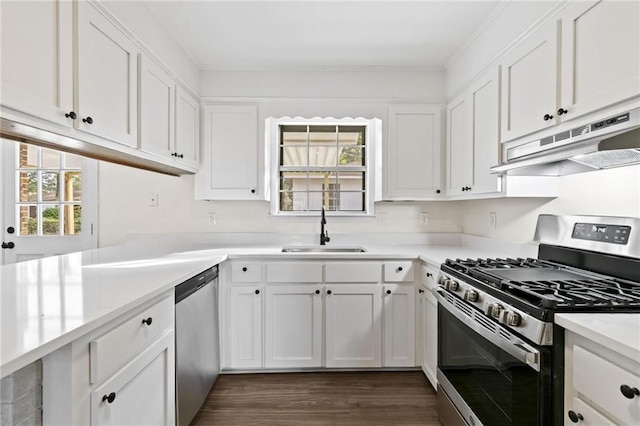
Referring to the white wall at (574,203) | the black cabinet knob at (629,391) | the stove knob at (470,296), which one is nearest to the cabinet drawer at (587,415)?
the black cabinet knob at (629,391)

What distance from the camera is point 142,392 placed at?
4.33ft

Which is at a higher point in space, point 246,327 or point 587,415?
point 587,415

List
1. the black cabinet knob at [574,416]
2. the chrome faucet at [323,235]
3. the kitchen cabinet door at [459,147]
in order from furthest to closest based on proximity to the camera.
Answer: the chrome faucet at [323,235] < the kitchen cabinet door at [459,147] < the black cabinet knob at [574,416]

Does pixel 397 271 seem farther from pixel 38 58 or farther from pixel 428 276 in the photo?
pixel 38 58

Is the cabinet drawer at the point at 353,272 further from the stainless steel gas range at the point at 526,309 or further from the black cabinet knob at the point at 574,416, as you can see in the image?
the black cabinet knob at the point at 574,416

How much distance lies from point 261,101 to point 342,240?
55.2 inches

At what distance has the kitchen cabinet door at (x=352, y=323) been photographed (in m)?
2.47

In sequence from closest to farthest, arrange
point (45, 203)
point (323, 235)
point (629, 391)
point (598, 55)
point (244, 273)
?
point (629, 391) → point (598, 55) → point (244, 273) → point (45, 203) → point (323, 235)

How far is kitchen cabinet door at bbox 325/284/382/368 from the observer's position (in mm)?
2469

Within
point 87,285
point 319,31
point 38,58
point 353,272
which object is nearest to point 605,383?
point 353,272

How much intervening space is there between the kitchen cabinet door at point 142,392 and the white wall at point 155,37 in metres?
1.60

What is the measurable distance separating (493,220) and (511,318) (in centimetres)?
158

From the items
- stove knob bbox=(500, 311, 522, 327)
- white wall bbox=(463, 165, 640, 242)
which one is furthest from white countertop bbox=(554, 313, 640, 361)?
white wall bbox=(463, 165, 640, 242)

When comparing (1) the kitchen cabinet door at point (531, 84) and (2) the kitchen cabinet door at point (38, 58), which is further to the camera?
(1) the kitchen cabinet door at point (531, 84)
